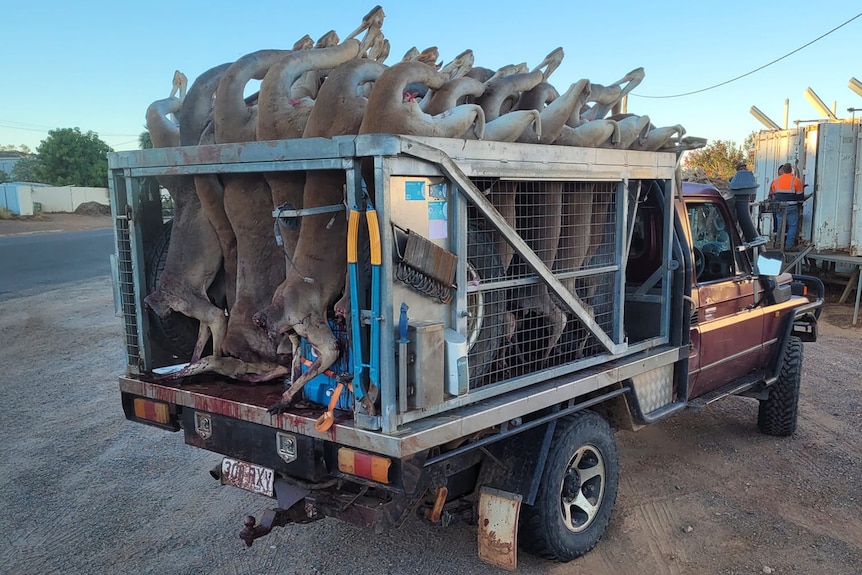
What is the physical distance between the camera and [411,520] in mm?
4355

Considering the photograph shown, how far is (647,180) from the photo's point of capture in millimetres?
4512

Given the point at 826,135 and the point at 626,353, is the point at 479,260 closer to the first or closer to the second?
the point at 626,353

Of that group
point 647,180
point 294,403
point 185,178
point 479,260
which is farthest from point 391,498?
point 647,180

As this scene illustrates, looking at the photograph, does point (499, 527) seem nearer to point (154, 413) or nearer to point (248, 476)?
point (248, 476)

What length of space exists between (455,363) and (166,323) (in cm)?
184

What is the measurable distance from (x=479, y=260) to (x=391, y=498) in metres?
1.17

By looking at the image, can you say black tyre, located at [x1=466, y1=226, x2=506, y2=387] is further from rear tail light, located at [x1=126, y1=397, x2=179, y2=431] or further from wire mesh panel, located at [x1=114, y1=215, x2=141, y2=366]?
wire mesh panel, located at [x1=114, y1=215, x2=141, y2=366]

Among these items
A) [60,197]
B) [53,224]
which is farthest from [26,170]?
[53,224]

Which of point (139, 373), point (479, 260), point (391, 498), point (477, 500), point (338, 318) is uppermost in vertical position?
point (479, 260)

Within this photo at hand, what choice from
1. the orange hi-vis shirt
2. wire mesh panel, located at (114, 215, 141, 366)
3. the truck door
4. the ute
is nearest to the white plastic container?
the ute

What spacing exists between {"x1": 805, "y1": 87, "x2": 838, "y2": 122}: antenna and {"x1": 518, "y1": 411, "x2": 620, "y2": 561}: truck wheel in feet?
37.8

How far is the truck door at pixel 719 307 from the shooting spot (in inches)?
192

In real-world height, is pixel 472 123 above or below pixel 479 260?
above

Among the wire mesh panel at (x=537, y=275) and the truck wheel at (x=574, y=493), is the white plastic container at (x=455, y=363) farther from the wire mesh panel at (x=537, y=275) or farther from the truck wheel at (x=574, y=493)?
the truck wheel at (x=574, y=493)
